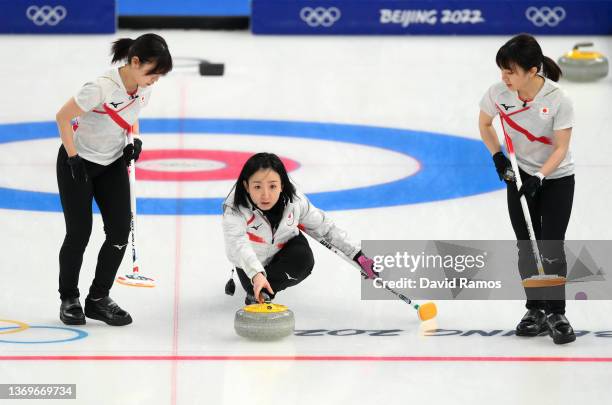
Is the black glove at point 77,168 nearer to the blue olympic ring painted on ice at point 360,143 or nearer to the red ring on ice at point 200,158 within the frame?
the blue olympic ring painted on ice at point 360,143

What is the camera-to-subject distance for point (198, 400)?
16.2ft

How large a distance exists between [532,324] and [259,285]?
1326 mm

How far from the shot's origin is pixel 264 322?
559 centimetres

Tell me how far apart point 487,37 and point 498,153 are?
31.3ft

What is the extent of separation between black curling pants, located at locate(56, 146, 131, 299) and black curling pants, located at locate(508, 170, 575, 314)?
1.87 metres

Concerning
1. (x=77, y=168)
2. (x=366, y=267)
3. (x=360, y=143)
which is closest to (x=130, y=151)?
(x=77, y=168)

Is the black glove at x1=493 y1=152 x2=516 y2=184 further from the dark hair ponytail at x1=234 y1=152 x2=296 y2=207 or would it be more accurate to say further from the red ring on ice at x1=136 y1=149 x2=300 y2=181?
the red ring on ice at x1=136 y1=149 x2=300 y2=181

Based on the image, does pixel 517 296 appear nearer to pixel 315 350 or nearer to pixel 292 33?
pixel 315 350

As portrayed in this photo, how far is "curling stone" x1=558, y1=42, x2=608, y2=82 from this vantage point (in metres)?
12.8

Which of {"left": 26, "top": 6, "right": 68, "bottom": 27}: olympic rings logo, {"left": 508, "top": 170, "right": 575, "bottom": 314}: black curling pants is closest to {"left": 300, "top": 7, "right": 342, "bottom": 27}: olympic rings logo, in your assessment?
{"left": 26, "top": 6, "right": 68, "bottom": 27}: olympic rings logo

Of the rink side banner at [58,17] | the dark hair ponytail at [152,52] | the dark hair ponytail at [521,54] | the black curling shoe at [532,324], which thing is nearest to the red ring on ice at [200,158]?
the dark hair ponytail at [152,52]

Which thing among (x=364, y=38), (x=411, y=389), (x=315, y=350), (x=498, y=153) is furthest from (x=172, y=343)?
(x=364, y=38)

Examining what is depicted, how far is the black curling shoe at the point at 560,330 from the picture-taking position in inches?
223

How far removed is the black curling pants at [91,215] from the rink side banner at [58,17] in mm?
9332
